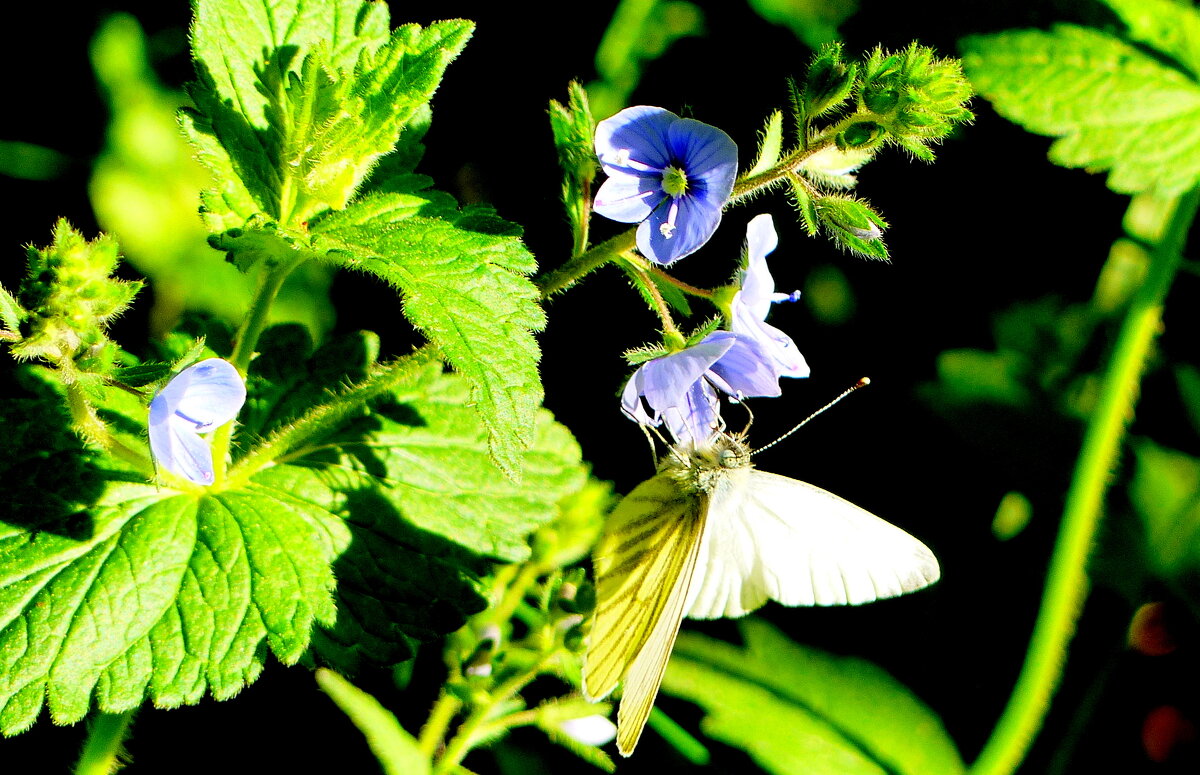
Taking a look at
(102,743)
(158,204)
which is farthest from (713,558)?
(158,204)

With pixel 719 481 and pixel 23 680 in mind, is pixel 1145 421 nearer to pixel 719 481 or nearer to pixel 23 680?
pixel 719 481

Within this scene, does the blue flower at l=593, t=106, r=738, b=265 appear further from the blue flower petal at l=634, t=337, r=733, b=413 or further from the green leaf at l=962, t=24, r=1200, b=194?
the green leaf at l=962, t=24, r=1200, b=194

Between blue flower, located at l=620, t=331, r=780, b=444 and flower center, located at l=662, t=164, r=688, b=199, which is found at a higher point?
flower center, located at l=662, t=164, r=688, b=199

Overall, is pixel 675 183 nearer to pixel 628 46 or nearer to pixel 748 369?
pixel 748 369

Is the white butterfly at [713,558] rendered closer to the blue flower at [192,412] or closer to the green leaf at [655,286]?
the green leaf at [655,286]

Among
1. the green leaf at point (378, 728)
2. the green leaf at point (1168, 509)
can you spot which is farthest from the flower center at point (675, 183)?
the green leaf at point (1168, 509)

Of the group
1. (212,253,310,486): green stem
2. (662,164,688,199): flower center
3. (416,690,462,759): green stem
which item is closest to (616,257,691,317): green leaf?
(662,164,688,199): flower center
